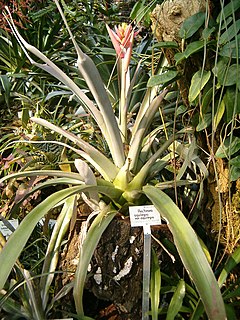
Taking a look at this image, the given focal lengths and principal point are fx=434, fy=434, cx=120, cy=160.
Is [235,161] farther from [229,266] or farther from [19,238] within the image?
[19,238]

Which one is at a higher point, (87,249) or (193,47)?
(193,47)

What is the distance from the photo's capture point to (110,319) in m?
1.28

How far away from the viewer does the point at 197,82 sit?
111cm

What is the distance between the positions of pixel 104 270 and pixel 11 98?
1393mm

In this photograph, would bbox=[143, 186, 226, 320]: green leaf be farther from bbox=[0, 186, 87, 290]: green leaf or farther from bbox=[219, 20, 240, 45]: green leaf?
bbox=[219, 20, 240, 45]: green leaf

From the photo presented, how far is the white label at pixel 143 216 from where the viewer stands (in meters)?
1.09

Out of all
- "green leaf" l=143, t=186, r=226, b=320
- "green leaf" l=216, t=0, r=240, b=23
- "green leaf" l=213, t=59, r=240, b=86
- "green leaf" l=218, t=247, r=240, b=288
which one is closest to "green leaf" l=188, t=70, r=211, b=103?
"green leaf" l=213, t=59, r=240, b=86

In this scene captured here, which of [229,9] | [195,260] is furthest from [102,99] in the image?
[195,260]

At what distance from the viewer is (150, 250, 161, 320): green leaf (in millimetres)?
1055

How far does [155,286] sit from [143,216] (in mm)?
177

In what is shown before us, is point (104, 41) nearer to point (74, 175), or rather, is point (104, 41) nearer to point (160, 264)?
point (74, 175)

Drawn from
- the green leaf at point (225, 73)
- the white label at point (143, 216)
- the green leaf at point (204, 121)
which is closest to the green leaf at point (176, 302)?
the white label at point (143, 216)

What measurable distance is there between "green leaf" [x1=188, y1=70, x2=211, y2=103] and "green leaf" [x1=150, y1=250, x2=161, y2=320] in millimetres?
421

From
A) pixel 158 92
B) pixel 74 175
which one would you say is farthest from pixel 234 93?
pixel 74 175
